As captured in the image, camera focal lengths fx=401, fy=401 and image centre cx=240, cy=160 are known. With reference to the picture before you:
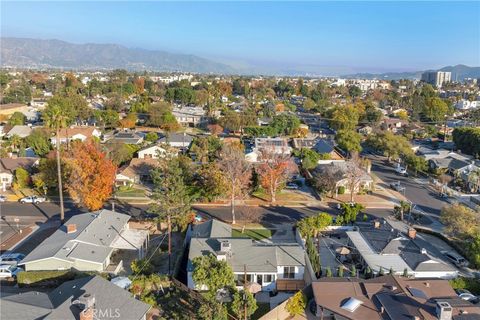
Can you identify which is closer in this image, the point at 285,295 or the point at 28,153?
the point at 285,295

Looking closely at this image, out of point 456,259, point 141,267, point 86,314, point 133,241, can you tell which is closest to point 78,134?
point 133,241

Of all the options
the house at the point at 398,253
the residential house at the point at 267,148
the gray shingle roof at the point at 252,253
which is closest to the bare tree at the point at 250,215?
the gray shingle roof at the point at 252,253

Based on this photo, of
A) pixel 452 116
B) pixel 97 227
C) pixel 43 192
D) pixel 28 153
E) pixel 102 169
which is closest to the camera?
pixel 97 227

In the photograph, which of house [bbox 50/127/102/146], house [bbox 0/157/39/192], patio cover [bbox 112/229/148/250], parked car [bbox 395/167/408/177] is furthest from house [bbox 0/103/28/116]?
parked car [bbox 395/167/408/177]

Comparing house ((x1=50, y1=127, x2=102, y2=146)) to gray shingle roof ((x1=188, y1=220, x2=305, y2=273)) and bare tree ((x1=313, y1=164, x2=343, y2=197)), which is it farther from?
gray shingle roof ((x1=188, y1=220, x2=305, y2=273))

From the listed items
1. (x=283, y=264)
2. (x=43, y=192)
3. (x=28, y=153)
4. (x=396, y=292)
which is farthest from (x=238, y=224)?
(x=28, y=153)

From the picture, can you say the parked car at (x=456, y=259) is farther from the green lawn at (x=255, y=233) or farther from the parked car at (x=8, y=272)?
the parked car at (x=8, y=272)

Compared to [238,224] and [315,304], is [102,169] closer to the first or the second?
[238,224]
